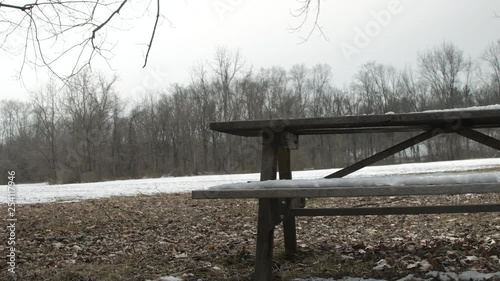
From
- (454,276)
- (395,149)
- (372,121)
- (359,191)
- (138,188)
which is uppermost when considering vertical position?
(372,121)

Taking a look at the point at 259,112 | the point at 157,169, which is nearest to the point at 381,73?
the point at 259,112

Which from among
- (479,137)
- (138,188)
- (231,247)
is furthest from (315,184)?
(138,188)

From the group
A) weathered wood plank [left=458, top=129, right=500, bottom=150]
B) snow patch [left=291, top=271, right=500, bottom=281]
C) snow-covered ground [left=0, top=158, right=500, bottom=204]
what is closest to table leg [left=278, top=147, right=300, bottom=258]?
snow patch [left=291, top=271, right=500, bottom=281]

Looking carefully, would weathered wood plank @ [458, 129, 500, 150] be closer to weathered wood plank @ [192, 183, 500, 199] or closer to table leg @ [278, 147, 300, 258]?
weathered wood plank @ [192, 183, 500, 199]

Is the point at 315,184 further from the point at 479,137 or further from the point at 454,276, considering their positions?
the point at 479,137

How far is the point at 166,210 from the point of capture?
8.81 meters

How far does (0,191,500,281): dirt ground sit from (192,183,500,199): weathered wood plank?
1059 millimetres

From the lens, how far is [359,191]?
2553mm

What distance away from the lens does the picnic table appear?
2.54m

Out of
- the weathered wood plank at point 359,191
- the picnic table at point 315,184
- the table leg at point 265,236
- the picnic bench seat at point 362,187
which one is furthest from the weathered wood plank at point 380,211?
the weathered wood plank at point 359,191

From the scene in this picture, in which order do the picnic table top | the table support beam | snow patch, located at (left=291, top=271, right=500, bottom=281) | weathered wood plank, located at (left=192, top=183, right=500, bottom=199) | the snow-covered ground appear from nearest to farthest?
weathered wood plank, located at (left=192, top=183, right=500, bottom=199) → the picnic table top → snow patch, located at (left=291, top=271, right=500, bottom=281) → the table support beam → the snow-covered ground

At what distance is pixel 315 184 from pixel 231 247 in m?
2.25

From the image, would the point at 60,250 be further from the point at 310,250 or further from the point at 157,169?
the point at 157,169

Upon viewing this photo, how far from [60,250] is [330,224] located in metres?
3.49
